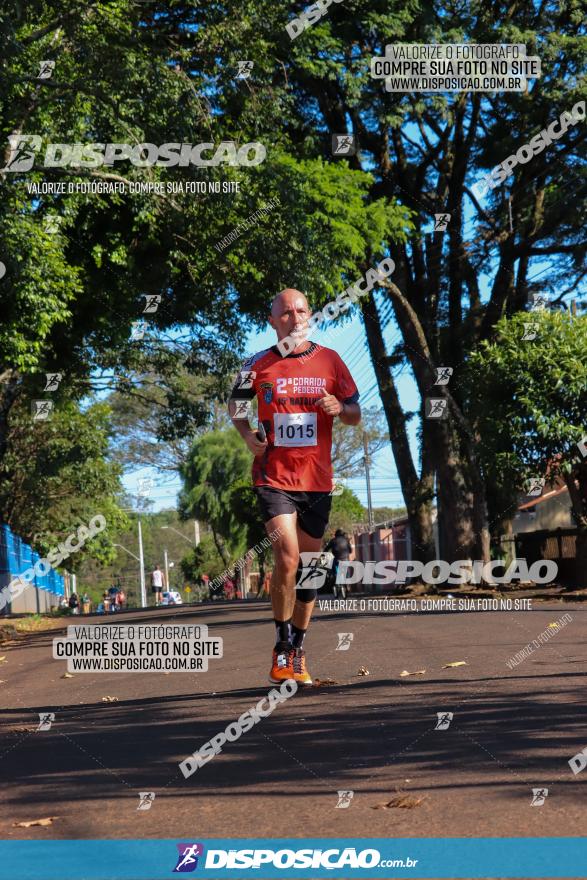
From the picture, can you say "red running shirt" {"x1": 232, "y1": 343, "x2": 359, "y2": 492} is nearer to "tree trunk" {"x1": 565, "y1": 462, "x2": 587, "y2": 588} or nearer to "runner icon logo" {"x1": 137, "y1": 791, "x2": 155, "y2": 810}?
"runner icon logo" {"x1": 137, "y1": 791, "x2": 155, "y2": 810}

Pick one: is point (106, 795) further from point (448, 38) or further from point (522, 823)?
point (448, 38)

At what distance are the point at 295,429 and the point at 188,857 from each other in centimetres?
367

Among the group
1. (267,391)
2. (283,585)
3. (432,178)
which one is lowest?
(283,585)

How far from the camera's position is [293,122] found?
2131cm

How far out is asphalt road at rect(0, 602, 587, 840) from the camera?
11.8 ft

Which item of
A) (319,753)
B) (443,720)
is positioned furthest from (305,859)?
(443,720)

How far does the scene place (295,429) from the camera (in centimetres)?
672

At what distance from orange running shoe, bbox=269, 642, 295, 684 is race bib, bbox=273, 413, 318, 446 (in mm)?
1121

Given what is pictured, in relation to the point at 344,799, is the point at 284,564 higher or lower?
higher

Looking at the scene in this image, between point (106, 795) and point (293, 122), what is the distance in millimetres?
18506

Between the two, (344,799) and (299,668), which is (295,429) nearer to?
(299,668)

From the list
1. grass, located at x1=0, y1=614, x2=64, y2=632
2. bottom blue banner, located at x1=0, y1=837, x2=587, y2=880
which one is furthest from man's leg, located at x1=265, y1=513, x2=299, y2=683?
grass, located at x1=0, y1=614, x2=64, y2=632

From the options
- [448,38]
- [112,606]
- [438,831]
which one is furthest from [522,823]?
[112,606]

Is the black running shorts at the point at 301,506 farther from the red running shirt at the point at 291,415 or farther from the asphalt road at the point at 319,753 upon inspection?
the asphalt road at the point at 319,753
